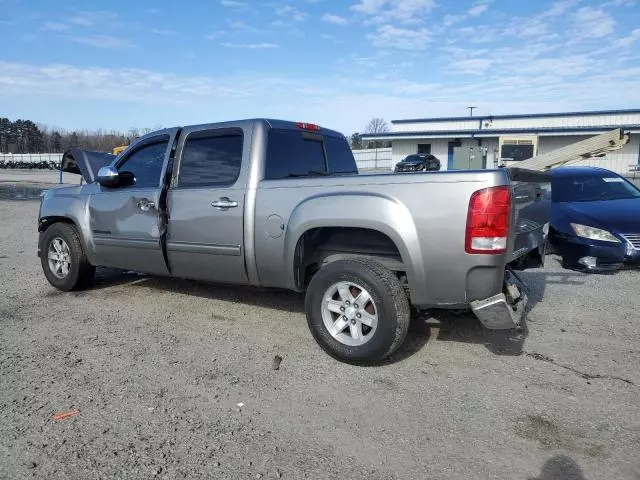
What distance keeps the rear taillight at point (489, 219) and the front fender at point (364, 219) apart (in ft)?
1.33

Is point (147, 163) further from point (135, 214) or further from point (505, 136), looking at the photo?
point (505, 136)

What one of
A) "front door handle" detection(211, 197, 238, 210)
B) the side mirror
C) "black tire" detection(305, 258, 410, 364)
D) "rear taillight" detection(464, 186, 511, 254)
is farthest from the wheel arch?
"rear taillight" detection(464, 186, 511, 254)

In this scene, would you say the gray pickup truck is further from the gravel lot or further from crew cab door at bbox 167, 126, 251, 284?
the gravel lot

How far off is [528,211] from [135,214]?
3854 millimetres

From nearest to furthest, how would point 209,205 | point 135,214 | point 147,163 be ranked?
point 209,205 → point 135,214 → point 147,163

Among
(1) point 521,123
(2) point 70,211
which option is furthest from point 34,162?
(2) point 70,211

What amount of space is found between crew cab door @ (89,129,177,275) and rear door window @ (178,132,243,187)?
0.95 ft

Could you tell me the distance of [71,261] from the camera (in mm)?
5789

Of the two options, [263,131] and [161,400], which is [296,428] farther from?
[263,131]

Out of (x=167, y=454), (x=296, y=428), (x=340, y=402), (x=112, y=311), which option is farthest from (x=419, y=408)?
(x=112, y=311)

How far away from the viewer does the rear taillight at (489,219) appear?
10.6 feet

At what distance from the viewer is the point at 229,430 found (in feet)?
9.49

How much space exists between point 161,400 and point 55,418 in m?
0.63

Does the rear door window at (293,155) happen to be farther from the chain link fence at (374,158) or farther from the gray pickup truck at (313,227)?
the chain link fence at (374,158)
